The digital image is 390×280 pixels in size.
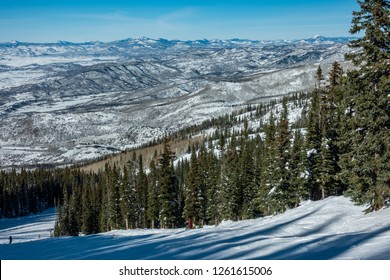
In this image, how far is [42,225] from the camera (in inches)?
3910

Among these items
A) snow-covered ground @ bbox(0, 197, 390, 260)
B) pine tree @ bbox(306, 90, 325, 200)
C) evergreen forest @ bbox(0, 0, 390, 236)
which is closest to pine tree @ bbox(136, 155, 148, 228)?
evergreen forest @ bbox(0, 0, 390, 236)

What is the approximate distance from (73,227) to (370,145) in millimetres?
67368

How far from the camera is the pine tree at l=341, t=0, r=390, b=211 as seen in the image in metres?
22.5

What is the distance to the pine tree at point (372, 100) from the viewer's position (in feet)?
73.7

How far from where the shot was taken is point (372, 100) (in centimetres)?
2292

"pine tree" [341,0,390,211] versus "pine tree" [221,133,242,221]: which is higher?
"pine tree" [341,0,390,211]

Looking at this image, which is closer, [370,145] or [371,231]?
[371,231]

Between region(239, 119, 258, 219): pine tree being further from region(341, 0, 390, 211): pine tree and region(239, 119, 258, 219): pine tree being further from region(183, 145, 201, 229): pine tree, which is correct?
region(341, 0, 390, 211): pine tree

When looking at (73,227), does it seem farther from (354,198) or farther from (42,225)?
(354,198)

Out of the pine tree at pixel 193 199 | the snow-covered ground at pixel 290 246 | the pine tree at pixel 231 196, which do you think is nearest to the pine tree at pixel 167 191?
the pine tree at pixel 193 199

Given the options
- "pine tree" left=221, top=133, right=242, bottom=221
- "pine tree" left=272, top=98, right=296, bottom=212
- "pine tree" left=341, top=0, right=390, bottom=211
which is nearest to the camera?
"pine tree" left=341, top=0, right=390, bottom=211

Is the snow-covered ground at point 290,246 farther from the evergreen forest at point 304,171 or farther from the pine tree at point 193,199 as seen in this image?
the pine tree at point 193,199

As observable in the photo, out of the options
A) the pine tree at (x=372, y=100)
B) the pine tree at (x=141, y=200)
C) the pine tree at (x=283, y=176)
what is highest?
the pine tree at (x=372, y=100)

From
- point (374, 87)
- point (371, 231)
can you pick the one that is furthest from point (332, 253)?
point (374, 87)
